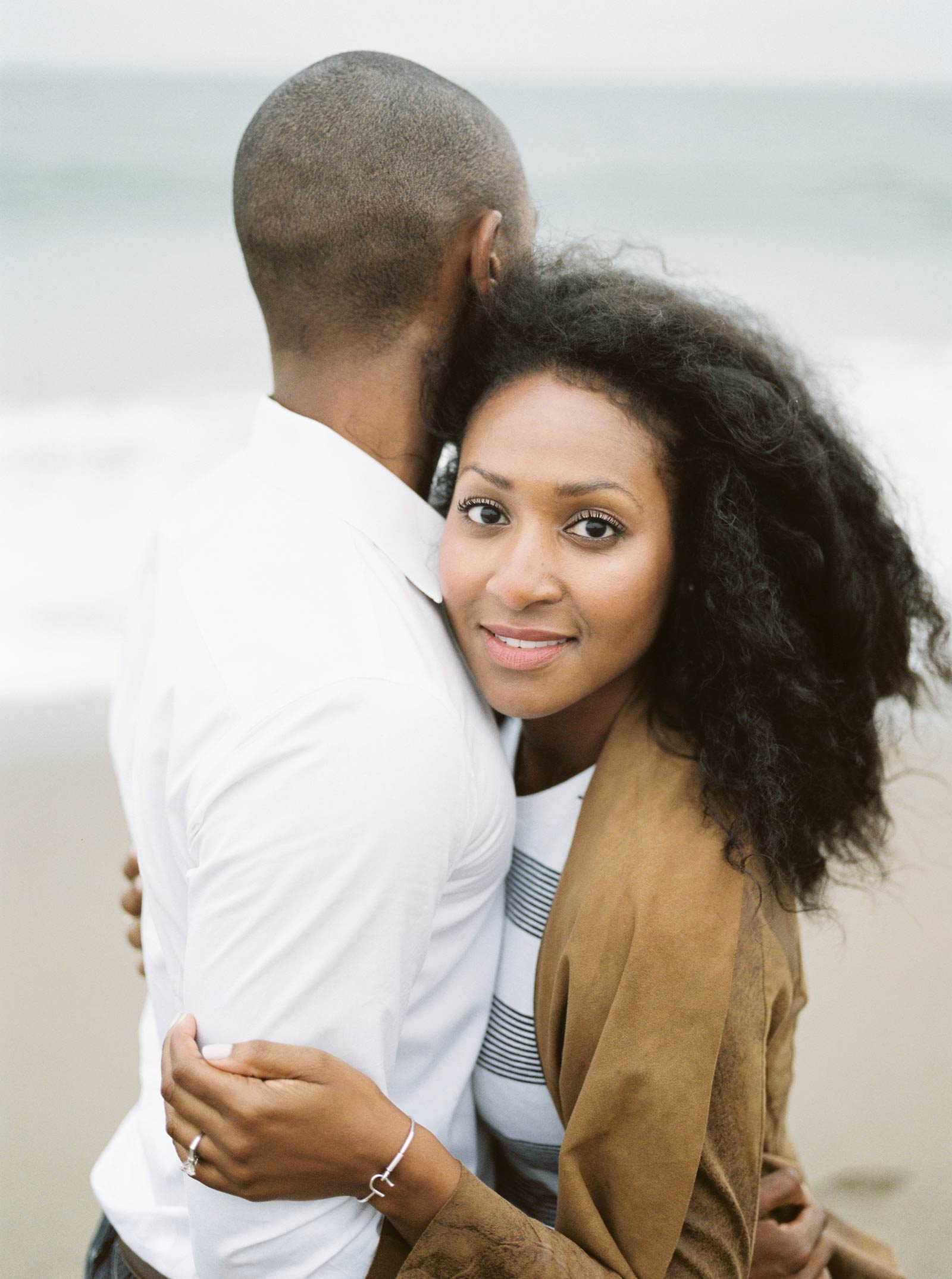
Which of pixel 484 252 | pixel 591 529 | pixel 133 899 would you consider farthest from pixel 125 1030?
pixel 484 252

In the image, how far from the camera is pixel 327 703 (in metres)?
1.46

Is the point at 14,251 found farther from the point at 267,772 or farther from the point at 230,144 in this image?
the point at 267,772

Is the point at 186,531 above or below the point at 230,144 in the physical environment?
above

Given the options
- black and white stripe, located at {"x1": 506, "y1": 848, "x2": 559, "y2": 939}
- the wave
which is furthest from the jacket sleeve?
the wave

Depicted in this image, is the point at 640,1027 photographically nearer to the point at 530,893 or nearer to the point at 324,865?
the point at 530,893

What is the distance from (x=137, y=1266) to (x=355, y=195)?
5.30 ft

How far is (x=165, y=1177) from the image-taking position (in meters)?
1.82

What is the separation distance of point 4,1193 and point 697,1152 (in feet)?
8.23

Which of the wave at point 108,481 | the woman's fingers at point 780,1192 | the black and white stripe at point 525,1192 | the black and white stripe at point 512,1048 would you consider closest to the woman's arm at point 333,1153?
the black and white stripe at point 512,1048

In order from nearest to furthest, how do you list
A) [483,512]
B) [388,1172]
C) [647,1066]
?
[388,1172]
[647,1066]
[483,512]

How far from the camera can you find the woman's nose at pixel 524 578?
5.85 feet

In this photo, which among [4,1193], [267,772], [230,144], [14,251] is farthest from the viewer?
[230,144]

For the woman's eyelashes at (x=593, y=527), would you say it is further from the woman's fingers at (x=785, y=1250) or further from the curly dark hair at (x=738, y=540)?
the woman's fingers at (x=785, y=1250)

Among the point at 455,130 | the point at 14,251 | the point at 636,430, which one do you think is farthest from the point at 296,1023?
the point at 14,251
